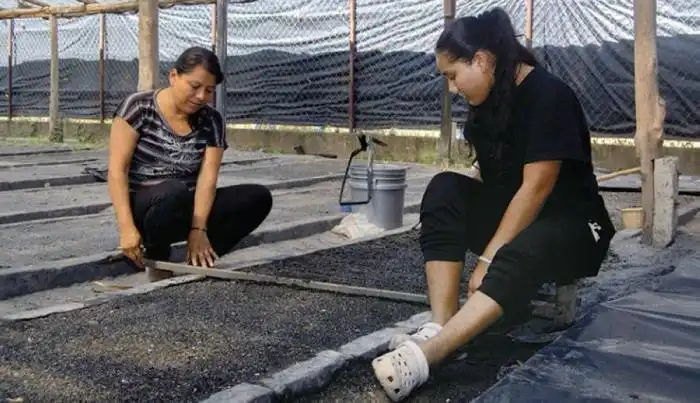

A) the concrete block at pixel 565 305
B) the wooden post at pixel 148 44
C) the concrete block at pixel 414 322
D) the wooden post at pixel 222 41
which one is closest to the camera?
the concrete block at pixel 565 305

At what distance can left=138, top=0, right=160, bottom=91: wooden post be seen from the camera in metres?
7.61

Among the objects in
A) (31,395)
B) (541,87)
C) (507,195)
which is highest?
(541,87)

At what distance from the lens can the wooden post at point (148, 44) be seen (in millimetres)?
7609

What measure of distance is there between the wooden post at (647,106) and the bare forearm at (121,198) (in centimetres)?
338

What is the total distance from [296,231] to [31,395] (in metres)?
3.64

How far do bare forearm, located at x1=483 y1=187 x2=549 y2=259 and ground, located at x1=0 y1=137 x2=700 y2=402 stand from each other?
1.55ft

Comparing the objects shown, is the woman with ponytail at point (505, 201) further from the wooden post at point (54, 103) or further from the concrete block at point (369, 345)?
the wooden post at point (54, 103)

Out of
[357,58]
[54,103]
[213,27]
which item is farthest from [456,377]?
[54,103]

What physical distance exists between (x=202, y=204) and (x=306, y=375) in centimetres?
167

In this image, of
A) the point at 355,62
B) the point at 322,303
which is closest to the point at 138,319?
the point at 322,303

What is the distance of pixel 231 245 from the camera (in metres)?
4.63

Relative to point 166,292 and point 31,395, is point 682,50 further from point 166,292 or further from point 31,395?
point 31,395

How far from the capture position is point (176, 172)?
14.4ft

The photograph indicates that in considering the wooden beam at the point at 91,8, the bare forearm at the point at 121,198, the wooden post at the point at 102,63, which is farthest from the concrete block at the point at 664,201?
the wooden post at the point at 102,63
